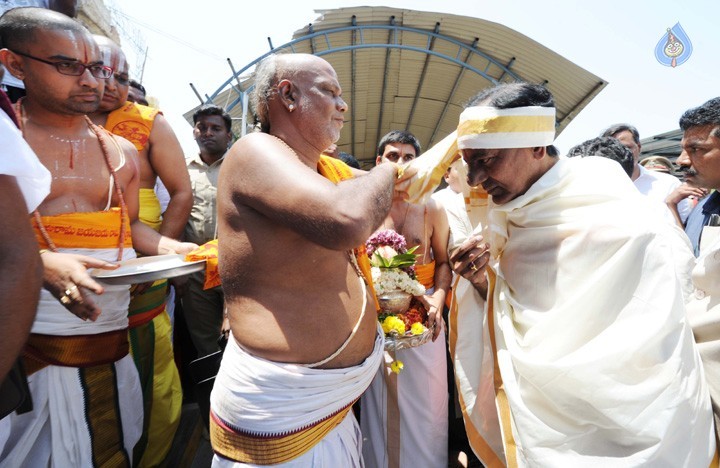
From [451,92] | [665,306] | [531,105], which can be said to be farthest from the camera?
[451,92]

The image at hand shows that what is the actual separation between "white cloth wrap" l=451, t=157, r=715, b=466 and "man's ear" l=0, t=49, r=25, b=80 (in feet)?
7.69

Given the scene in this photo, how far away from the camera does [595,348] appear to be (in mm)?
1551

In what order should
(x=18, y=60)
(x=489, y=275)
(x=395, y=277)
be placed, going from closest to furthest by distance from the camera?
(x=18, y=60) → (x=489, y=275) → (x=395, y=277)

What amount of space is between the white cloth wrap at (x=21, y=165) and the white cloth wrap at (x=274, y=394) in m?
0.82

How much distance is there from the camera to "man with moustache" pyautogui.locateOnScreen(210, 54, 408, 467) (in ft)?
4.43

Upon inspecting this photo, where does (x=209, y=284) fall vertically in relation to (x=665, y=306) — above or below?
below

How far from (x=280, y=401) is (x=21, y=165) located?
3.51ft

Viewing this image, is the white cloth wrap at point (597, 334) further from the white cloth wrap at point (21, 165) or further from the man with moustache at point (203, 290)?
the man with moustache at point (203, 290)

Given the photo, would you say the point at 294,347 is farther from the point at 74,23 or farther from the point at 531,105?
the point at 74,23

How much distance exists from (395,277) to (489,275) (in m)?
0.49

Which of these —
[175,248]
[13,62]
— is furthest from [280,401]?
[13,62]

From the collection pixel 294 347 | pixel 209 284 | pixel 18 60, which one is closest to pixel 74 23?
pixel 18 60

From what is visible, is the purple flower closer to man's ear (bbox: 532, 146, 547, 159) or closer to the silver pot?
the silver pot

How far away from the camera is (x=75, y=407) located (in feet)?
6.81
